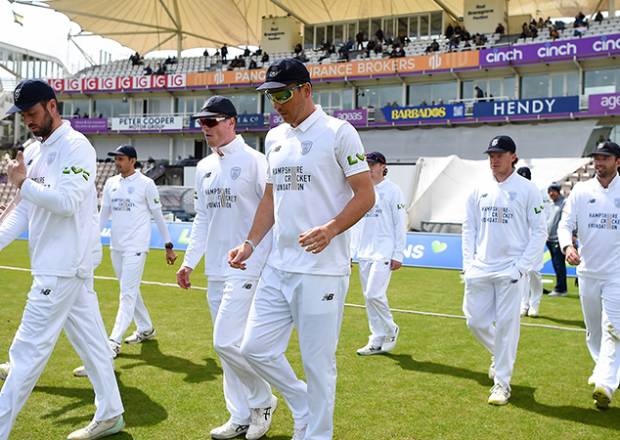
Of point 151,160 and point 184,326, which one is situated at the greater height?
point 151,160

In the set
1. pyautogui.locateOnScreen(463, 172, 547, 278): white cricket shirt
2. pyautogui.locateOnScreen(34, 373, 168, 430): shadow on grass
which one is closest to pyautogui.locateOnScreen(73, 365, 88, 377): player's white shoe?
pyautogui.locateOnScreen(34, 373, 168, 430): shadow on grass

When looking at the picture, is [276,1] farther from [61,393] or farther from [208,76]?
[61,393]

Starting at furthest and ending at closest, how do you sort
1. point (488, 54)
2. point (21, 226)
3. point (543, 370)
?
point (488, 54)
point (543, 370)
point (21, 226)

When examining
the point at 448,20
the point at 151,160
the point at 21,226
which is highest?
the point at 448,20

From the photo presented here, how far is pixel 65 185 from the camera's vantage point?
4156mm

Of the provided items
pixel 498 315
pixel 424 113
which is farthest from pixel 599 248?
pixel 424 113

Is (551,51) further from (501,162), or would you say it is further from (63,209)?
(63,209)

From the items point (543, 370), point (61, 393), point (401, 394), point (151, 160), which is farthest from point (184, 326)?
point (151, 160)

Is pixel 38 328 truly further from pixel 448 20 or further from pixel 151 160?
pixel 448 20

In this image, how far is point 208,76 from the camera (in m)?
48.4

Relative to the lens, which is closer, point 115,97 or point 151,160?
point 151,160

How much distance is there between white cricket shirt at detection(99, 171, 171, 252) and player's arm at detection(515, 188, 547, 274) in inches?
169

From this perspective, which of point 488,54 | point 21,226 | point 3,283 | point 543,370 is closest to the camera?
point 21,226

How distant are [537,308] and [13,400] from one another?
8917 millimetres
